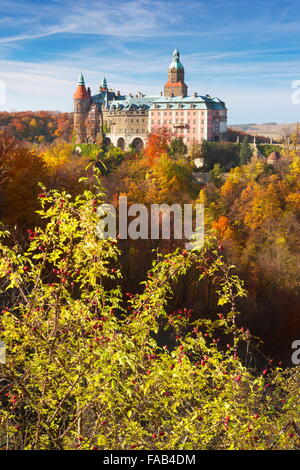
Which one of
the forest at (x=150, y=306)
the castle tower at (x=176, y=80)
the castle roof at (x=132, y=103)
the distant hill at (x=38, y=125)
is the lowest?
the forest at (x=150, y=306)

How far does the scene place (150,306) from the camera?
468cm

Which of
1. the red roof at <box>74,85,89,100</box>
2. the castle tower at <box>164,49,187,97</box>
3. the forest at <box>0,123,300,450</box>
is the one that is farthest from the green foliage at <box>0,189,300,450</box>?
the castle tower at <box>164,49,187,97</box>

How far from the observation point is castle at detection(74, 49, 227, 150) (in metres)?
50.4

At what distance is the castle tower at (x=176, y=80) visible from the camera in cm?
5578

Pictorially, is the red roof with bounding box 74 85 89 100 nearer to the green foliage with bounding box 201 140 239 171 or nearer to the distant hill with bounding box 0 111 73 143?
the distant hill with bounding box 0 111 73 143

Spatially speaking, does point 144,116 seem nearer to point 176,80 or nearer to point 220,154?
point 176,80

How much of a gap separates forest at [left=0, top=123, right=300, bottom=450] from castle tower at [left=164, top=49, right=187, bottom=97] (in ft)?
26.3

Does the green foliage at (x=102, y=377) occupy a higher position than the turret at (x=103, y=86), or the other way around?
the turret at (x=103, y=86)

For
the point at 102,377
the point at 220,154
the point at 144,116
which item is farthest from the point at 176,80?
the point at 102,377

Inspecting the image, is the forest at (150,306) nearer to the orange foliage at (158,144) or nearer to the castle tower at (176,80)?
the orange foliage at (158,144)

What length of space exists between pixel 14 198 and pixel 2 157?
1772mm

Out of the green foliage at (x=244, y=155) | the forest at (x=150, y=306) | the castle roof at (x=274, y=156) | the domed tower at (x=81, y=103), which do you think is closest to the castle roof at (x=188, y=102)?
the forest at (x=150, y=306)

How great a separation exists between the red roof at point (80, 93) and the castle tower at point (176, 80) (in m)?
9.14
